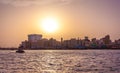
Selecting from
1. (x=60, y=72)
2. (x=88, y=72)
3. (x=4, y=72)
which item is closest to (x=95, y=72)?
(x=88, y=72)

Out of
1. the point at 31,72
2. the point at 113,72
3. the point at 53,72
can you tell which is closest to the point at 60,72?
the point at 53,72

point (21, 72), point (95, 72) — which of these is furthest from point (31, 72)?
point (95, 72)

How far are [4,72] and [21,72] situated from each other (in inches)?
102

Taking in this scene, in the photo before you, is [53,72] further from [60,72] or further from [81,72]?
[81,72]

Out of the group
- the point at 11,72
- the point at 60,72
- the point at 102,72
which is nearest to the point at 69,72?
the point at 60,72

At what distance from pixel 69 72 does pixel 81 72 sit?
1.83 meters

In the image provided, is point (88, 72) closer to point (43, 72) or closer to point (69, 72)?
point (69, 72)

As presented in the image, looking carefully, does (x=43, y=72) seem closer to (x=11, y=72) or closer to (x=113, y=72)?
(x=11, y=72)

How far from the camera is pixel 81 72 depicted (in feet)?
174

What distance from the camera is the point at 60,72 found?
53312 millimetres

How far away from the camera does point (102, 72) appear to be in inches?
2074

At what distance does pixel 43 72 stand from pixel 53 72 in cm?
153

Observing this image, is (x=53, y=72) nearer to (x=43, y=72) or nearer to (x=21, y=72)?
(x=43, y=72)

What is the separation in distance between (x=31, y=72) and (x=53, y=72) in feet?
11.1
